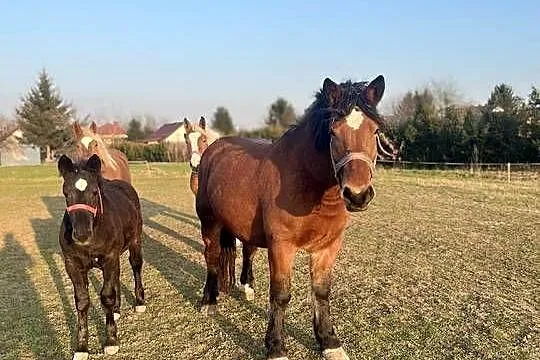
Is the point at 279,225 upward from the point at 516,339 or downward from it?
upward

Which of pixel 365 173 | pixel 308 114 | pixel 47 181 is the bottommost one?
pixel 47 181

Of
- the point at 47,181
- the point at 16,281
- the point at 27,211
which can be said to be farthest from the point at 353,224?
the point at 47,181

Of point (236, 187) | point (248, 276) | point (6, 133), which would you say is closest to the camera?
point (236, 187)

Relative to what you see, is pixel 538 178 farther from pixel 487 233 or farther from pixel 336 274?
pixel 336 274

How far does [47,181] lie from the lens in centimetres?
2662

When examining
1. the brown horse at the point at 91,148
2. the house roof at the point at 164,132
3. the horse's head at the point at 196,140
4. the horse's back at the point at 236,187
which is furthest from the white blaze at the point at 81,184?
the house roof at the point at 164,132

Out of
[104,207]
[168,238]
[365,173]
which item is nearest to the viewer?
[365,173]

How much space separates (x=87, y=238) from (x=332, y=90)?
2.13 metres

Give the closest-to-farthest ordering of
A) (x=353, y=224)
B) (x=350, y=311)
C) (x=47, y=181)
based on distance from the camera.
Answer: (x=350, y=311) < (x=353, y=224) < (x=47, y=181)

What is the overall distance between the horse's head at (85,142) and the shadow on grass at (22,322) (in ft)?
6.06

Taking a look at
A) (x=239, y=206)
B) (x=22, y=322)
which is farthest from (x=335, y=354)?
(x=22, y=322)

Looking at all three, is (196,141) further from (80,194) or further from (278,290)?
(278,290)

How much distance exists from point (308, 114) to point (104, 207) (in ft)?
6.58

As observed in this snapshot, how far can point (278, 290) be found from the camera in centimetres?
387
